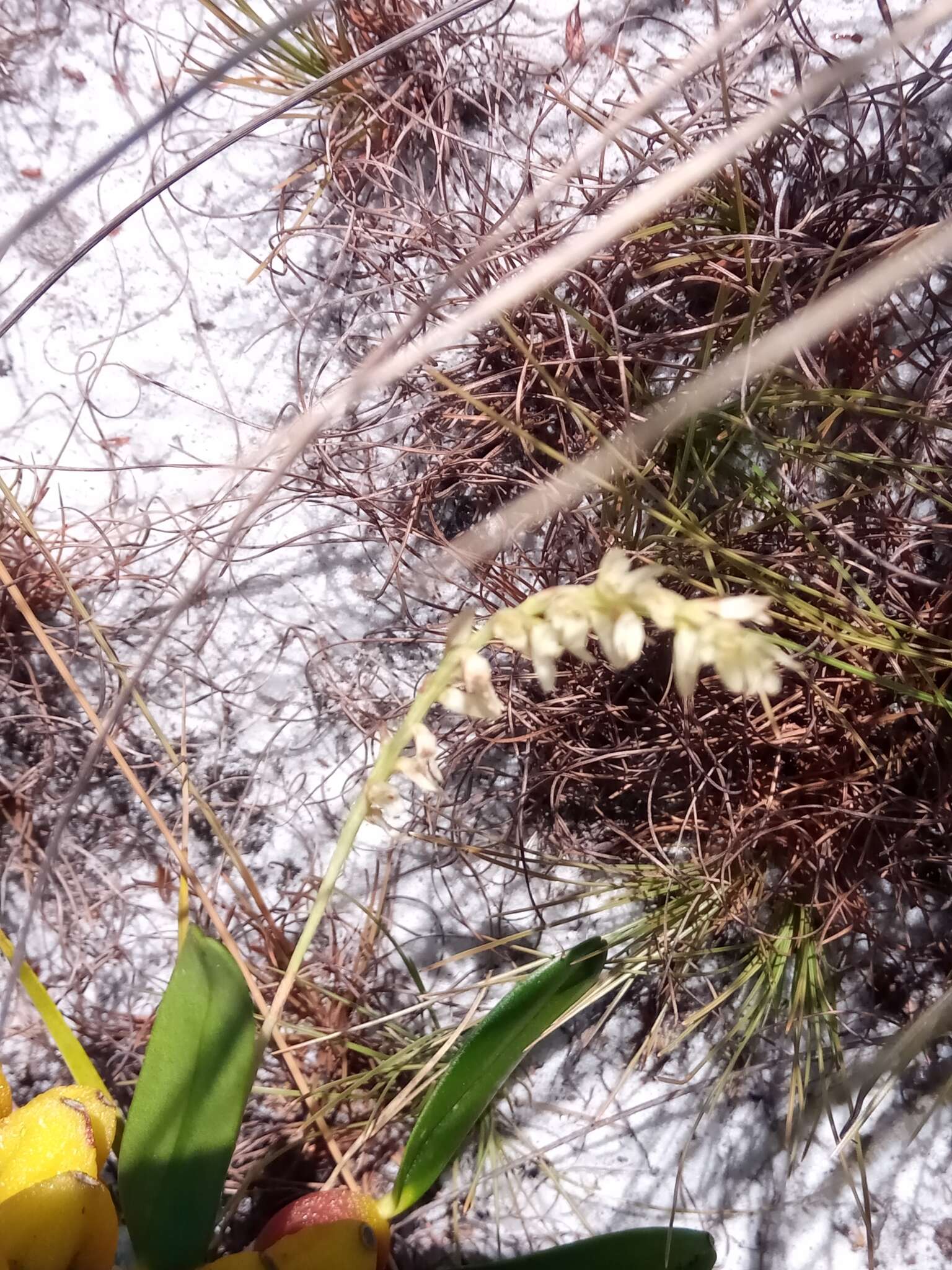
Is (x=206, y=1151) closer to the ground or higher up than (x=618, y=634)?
closer to the ground

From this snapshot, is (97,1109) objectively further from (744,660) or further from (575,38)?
(575,38)

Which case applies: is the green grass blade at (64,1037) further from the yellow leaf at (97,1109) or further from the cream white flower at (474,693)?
the cream white flower at (474,693)

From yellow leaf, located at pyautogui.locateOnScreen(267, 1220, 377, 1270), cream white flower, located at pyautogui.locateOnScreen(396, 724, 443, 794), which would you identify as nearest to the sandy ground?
yellow leaf, located at pyautogui.locateOnScreen(267, 1220, 377, 1270)

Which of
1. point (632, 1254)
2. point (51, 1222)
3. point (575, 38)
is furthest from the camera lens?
point (575, 38)

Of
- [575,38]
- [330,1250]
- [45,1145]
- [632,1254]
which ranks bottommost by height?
[632,1254]

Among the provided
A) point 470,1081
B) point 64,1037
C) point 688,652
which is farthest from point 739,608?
point 64,1037

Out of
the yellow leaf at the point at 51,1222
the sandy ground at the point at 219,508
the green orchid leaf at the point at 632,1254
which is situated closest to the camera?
the yellow leaf at the point at 51,1222

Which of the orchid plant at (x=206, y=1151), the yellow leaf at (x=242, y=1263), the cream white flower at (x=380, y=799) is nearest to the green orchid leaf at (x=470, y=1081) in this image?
the orchid plant at (x=206, y=1151)
